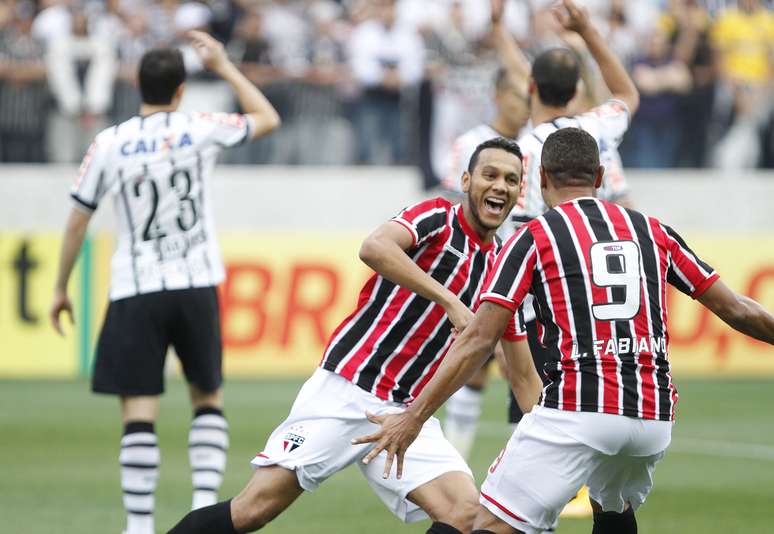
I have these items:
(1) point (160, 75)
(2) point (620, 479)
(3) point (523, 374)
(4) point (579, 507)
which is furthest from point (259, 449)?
(2) point (620, 479)

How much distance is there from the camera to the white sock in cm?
1007

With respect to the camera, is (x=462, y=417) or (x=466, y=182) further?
(x=462, y=417)

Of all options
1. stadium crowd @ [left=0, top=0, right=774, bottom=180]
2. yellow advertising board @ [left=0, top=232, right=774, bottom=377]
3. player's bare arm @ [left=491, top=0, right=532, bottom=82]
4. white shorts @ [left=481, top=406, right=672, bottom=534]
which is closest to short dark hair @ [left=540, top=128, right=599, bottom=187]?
white shorts @ [left=481, top=406, right=672, bottom=534]

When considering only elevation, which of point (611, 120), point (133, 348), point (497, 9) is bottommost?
point (133, 348)

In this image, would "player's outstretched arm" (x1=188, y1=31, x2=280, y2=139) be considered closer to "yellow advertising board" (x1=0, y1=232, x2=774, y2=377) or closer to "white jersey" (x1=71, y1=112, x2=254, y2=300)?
"white jersey" (x1=71, y1=112, x2=254, y2=300)

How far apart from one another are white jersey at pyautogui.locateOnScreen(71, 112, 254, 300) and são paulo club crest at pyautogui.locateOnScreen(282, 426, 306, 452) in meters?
2.00

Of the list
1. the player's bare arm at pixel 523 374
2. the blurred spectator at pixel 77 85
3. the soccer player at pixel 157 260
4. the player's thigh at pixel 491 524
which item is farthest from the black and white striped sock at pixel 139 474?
the blurred spectator at pixel 77 85

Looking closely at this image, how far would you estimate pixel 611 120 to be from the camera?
25.9 feet

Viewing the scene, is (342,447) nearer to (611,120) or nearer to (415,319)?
(415,319)

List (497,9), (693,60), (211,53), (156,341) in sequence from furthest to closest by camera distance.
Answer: (693,60) < (497,9) < (211,53) < (156,341)

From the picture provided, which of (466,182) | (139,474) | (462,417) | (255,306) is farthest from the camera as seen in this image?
(255,306)

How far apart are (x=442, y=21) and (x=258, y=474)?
12272mm

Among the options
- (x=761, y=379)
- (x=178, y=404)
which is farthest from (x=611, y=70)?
(x=761, y=379)

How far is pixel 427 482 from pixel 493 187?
1.22 m
